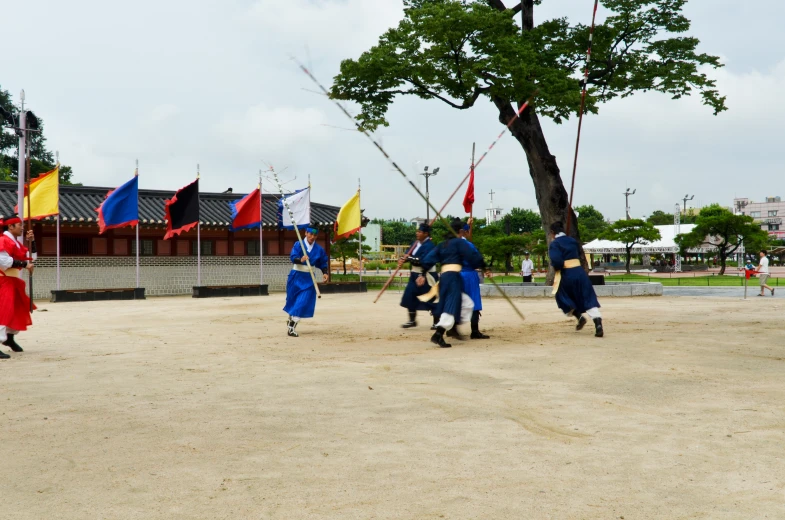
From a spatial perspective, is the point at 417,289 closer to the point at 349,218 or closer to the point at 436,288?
the point at 436,288

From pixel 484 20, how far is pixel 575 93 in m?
2.79

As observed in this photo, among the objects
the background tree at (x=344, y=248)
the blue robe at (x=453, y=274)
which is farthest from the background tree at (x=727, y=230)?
the blue robe at (x=453, y=274)

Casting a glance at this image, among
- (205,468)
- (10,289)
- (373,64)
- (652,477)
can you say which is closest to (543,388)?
(652,477)

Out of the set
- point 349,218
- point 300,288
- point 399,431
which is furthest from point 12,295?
point 349,218

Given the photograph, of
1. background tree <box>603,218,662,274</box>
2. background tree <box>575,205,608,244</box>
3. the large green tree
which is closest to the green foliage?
the large green tree

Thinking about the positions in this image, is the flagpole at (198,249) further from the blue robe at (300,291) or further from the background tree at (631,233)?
the background tree at (631,233)

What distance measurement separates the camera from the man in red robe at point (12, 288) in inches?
320

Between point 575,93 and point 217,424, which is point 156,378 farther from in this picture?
point 575,93

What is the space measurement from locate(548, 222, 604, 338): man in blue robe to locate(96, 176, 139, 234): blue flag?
16.5m

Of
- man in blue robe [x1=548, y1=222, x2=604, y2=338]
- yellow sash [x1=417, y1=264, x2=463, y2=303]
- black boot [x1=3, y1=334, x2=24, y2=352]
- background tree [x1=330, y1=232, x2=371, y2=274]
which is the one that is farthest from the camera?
background tree [x1=330, y1=232, x2=371, y2=274]

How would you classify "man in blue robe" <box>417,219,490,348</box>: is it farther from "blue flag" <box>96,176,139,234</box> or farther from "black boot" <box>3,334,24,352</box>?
"blue flag" <box>96,176,139,234</box>

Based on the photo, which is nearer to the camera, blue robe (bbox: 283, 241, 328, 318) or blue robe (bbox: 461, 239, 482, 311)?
blue robe (bbox: 461, 239, 482, 311)

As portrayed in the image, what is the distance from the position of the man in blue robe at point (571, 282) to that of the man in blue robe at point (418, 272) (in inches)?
72.1

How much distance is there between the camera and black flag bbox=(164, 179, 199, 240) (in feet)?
78.9
